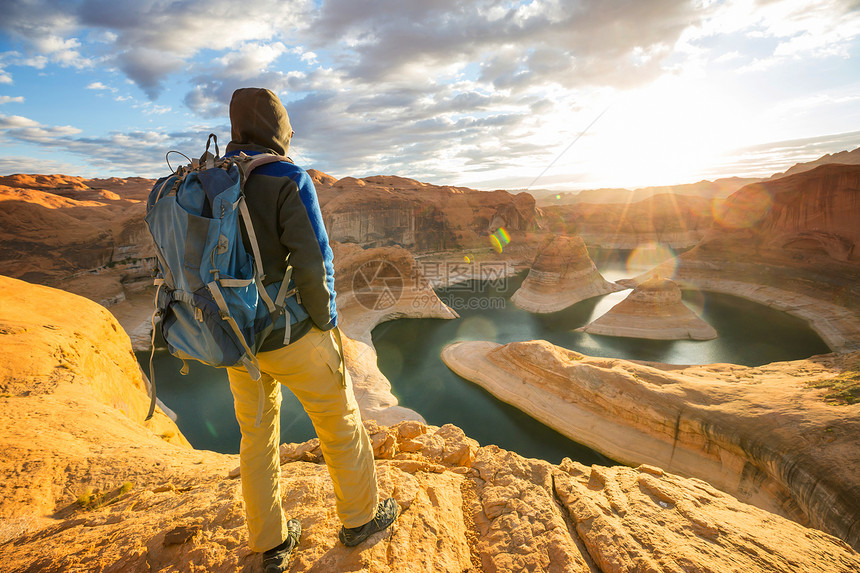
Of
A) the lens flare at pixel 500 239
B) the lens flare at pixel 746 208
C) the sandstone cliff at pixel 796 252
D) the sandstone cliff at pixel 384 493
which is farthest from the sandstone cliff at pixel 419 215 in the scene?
the sandstone cliff at pixel 384 493

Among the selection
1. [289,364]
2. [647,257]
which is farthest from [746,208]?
[289,364]

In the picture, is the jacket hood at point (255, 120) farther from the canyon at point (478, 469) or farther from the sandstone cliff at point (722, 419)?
the sandstone cliff at point (722, 419)

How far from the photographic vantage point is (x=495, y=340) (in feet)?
58.9

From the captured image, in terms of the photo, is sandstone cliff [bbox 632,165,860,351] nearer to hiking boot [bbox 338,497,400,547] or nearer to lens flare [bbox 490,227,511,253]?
lens flare [bbox 490,227,511,253]

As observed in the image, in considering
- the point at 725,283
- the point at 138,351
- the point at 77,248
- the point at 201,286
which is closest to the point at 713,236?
the point at 725,283

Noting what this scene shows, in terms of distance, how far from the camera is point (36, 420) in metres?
3.28

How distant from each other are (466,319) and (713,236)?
21.0 metres

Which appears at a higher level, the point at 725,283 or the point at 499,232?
the point at 499,232

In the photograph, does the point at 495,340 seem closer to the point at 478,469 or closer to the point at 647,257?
the point at 478,469

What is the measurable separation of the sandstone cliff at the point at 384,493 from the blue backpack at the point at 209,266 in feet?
4.32

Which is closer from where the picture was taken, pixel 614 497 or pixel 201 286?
pixel 201 286

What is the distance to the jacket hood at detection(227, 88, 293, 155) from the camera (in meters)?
1.67

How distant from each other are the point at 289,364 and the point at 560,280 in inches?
907

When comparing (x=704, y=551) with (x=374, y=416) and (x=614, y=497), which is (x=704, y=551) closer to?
(x=614, y=497)
